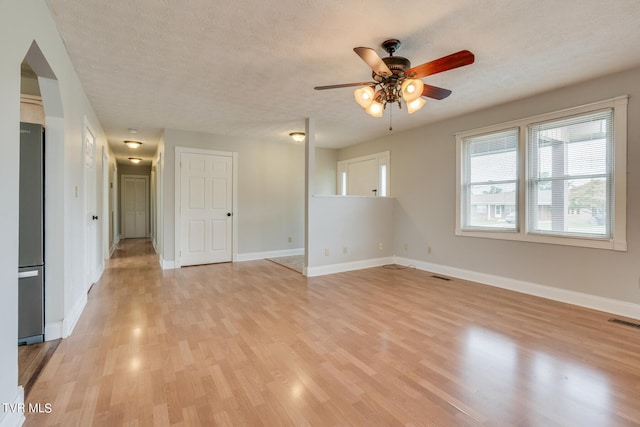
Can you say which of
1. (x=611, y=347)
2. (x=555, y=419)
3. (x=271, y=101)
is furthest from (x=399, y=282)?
(x=271, y=101)

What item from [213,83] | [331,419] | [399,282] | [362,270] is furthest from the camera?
[362,270]

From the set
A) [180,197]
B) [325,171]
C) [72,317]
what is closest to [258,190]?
[180,197]

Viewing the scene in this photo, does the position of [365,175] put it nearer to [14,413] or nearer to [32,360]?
[32,360]

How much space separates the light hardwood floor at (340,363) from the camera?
5.29 feet

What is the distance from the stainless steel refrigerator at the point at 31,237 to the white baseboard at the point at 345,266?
10.1 ft

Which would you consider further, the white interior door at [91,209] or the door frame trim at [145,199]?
the door frame trim at [145,199]

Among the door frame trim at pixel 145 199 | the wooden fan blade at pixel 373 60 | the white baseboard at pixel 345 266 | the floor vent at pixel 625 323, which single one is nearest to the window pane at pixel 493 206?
the floor vent at pixel 625 323

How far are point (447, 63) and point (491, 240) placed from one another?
288 cm

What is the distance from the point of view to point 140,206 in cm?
984

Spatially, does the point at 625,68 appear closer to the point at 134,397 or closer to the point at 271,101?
the point at 271,101

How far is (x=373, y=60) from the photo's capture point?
7.20 feet

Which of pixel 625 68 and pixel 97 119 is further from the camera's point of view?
pixel 97 119

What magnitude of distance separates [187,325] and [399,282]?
112 inches

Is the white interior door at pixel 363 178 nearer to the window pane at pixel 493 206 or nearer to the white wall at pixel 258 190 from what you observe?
the white wall at pixel 258 190
